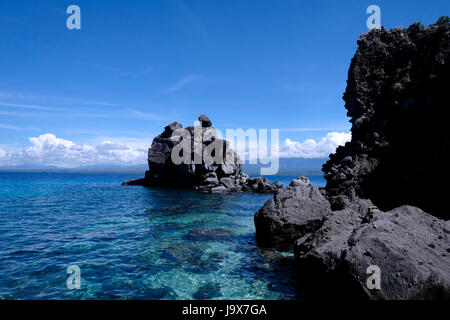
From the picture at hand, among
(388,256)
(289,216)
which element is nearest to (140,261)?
(289,216)

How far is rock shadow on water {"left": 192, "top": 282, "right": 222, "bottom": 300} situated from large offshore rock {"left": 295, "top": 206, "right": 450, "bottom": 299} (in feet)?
14.2

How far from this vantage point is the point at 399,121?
1304 inches

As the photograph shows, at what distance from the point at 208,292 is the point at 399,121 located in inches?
1381

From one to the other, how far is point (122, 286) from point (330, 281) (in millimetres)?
8995

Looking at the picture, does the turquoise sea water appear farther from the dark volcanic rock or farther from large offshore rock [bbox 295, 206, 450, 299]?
the dark volcanic rock

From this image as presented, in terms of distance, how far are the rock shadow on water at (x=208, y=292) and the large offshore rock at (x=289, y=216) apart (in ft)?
22.0

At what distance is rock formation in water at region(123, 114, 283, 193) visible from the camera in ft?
219

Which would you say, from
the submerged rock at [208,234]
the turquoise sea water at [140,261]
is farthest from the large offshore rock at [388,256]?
the submerged rock at [208,234]

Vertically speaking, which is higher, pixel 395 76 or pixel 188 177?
pixel 395 76

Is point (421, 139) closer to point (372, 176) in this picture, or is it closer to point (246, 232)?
point (372, 176)

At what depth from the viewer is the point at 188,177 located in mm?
70938

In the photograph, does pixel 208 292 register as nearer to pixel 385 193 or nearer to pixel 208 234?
pixel 208 234
